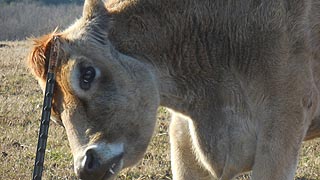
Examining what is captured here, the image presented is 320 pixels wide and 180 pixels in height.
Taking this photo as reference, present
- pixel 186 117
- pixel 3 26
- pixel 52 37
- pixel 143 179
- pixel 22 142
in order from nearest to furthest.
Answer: pixel 52 37 → pixel 186 117 → pixel 143 179 → pixel 22 142 → pixel 3 26

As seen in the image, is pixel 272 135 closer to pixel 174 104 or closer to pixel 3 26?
pixel 174 104

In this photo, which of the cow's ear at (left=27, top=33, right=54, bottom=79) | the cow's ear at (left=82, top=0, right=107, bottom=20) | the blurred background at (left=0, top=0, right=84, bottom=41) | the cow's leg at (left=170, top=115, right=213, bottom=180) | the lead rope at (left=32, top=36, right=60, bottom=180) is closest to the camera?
the lead rope at (left=32, top=36, right=60, bottom=180)

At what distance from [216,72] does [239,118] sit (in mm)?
352

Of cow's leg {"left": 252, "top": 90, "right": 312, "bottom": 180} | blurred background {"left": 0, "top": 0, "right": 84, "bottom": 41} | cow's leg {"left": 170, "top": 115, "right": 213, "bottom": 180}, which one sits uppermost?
cow's leg {"left": 252, "top": 90, "right": 312, "bottom": 180}

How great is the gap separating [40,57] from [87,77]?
1.16ft

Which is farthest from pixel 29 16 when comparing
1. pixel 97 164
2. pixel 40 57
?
pixel 97 164

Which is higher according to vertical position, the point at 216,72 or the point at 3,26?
the point at 216,72

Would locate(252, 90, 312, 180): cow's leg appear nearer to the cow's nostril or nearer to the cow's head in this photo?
the cow's head

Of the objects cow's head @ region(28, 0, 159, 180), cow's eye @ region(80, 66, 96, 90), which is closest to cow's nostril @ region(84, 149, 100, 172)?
cow's head @ region(28, 0, 159, 180)

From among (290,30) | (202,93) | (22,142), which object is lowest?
(22,142)

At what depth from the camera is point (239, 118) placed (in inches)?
212

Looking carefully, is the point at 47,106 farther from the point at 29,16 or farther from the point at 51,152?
the point at 29,16

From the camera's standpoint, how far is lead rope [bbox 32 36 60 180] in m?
4.93

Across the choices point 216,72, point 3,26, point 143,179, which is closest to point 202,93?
point 216,72
